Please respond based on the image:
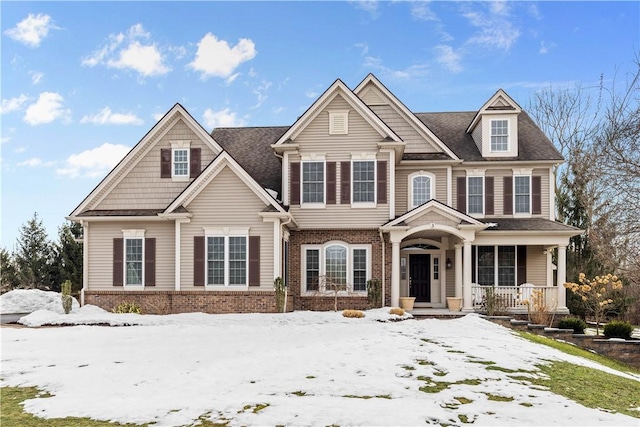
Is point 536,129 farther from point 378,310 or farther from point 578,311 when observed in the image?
point 378,310

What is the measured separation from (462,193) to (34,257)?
27.6 m

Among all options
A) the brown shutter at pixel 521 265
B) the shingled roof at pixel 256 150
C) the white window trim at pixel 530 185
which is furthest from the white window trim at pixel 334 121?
the brown shutter at pixel 521 265

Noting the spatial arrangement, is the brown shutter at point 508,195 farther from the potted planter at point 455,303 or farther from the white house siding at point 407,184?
the potted planter at point 455,303

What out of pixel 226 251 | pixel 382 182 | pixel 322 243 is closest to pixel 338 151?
pixel 382 182

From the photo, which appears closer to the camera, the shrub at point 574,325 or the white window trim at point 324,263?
the shrub at point 574,325

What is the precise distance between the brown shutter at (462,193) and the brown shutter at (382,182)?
3807mm

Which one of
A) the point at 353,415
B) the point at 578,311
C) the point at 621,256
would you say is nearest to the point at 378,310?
the point at 621,256

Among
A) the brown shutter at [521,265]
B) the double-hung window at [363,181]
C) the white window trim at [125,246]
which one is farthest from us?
the brown shutter at [521,265]

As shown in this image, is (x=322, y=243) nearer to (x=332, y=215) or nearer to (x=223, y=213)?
(x=332, y=215)

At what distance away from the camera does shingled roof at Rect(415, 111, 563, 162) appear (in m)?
21.9

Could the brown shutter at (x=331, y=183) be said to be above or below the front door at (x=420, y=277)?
above

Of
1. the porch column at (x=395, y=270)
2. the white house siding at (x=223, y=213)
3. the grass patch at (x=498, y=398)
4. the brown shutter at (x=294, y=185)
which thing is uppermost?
the brown shutter at (x=294, y=185)

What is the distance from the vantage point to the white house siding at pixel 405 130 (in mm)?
21562

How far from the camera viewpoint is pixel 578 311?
25.2 metres
